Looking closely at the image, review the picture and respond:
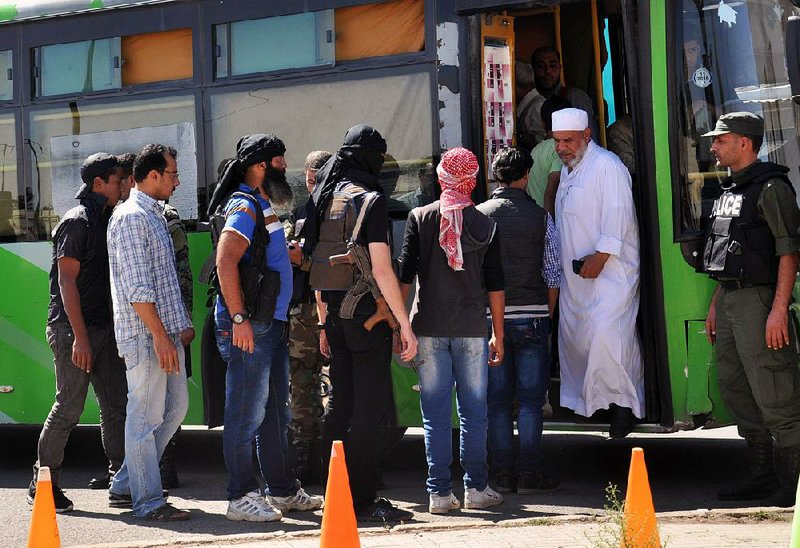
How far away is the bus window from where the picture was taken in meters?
7.62

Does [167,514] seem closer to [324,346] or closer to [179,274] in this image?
[324,346]

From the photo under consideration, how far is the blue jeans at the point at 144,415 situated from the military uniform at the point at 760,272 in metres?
2.99

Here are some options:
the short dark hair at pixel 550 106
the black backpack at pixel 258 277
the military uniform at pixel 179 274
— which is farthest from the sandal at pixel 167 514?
the short dark hair at pixel 550 106

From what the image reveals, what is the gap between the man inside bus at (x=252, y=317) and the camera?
716 centimetres

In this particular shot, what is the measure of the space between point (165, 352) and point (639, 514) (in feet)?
9.36

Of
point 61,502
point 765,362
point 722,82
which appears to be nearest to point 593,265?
point 765,362

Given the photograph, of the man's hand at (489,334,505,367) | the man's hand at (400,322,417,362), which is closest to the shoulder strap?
the man's hand at (400,322,417,362)

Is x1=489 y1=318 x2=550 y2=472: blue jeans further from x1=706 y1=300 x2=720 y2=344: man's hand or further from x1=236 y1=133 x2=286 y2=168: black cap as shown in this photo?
x1=236 y1=133 x2=286 y2=168: black cap

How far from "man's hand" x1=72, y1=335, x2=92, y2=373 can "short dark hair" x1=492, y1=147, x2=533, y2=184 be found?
2521 millimetres

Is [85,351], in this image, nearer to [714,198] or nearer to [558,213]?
[558,213]

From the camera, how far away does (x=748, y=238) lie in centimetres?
732

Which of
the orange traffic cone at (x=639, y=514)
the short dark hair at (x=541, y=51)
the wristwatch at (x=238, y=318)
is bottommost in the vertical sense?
the orange traffic cone at (x=639, y=514)

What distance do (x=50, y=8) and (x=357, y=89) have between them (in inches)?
92.6

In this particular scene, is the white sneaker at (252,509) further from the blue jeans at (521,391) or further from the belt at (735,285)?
the belt at (735,285)
